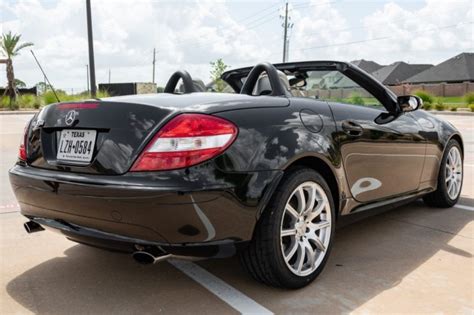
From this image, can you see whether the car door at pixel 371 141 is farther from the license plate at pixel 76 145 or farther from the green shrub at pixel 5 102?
the green shrub at pixel 5 102

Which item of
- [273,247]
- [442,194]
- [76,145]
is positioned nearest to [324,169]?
[273,247]

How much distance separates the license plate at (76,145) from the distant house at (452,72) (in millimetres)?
56430

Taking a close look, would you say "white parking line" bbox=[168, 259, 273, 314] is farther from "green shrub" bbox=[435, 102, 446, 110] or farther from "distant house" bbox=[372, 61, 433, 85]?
"distant house" bbox=[372, 61, 433, 85]

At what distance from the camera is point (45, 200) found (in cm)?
265

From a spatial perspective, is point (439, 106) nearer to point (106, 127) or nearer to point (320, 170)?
point (320, 170)

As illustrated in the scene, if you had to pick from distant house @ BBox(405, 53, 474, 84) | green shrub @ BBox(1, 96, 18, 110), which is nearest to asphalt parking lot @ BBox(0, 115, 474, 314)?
green shrub @ BBox(1, 96, 18, 110)

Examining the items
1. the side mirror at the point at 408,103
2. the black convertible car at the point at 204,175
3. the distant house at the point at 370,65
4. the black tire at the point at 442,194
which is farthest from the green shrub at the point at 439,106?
the distant house at the point at 370,65

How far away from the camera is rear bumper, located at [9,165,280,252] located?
90.2 inches

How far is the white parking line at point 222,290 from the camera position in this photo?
253 centimetres

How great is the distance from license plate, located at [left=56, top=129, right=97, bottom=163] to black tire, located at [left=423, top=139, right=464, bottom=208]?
3298mm

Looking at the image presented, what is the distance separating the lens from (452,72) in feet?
183

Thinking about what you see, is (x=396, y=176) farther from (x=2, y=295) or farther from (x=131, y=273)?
(x=2, y=295)

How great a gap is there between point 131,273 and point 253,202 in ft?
3.49

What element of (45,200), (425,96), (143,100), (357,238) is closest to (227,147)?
(143,100)
